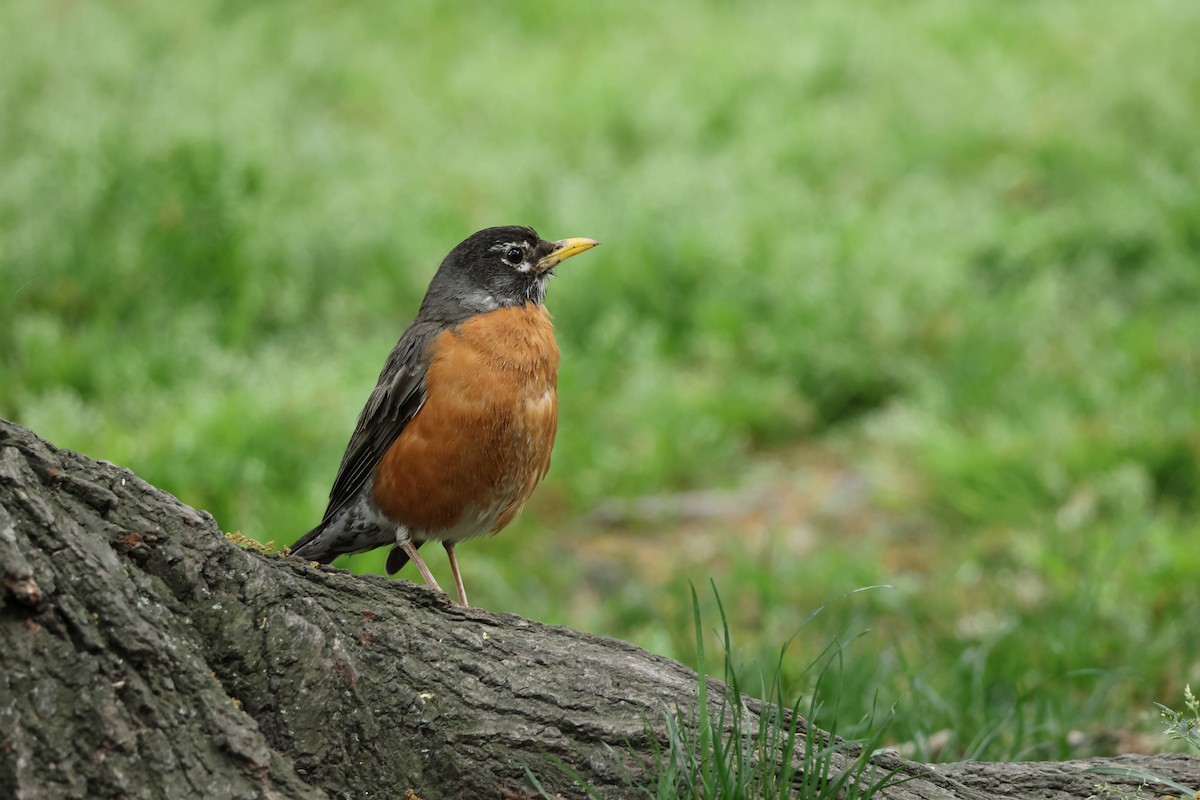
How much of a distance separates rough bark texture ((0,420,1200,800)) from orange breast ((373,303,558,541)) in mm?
978

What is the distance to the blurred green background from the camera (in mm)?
5637

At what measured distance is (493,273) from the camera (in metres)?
4.46

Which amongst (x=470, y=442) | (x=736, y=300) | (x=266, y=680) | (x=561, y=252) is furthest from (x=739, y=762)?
(x=736, y=300)

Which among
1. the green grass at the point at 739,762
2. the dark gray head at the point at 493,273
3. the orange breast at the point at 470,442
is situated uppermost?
the dark gray head at the point at 493,273

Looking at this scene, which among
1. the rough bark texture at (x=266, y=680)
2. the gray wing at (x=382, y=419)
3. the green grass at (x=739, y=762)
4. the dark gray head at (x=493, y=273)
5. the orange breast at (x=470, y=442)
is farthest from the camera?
the dark gray head at (x=493, y=273)

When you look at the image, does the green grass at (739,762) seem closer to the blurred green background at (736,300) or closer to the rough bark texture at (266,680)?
the rough bark texture at (266,680)

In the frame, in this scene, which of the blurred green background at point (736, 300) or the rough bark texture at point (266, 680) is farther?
the blurred green background at point (736, 300)

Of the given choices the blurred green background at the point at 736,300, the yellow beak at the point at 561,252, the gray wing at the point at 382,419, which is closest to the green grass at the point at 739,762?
the blurred green background at the point at 736,300

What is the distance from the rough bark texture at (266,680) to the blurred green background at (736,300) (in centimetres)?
124

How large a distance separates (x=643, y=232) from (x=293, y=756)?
6319 millimetres

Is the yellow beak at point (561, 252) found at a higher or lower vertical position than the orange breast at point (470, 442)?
higher

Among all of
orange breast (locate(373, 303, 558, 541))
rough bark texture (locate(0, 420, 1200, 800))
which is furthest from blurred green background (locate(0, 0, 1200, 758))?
rough bark texture (locate(0, 420, 1200, 800))

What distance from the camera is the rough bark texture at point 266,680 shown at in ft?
7.38

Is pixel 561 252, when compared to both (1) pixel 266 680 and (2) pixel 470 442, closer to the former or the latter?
(2) pixel 470 442
